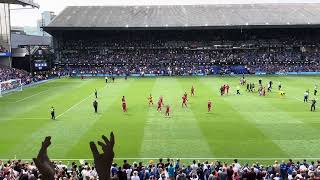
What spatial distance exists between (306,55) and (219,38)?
57.5ft

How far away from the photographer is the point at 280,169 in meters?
18.1

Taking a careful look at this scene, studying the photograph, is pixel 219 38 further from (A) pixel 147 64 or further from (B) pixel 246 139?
(B) pixel 246 139

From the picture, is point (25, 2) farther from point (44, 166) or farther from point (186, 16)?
point (44, 166)

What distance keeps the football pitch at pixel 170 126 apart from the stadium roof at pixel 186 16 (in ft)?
133

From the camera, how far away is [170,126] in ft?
102

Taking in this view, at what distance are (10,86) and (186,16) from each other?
46.4 m

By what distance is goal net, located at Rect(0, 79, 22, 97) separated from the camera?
5416 cm

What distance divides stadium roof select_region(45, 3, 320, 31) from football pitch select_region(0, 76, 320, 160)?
40.4 m

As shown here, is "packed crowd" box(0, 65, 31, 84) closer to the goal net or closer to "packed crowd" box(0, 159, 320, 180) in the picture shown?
the goal net

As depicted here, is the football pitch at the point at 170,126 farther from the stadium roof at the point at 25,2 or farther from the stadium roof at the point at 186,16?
the stadium roof at the point at 186,16

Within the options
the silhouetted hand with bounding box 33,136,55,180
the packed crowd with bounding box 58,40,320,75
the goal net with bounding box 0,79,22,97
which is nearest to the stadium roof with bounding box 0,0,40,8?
the goal net with bounding box 0,79,22,97

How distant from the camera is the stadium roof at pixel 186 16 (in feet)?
287

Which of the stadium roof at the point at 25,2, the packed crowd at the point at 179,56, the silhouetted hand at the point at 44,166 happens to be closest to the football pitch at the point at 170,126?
the silhouetted hand at the point at 44,166

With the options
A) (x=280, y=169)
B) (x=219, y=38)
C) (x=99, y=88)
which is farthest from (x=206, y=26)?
(x=280, y=169)
